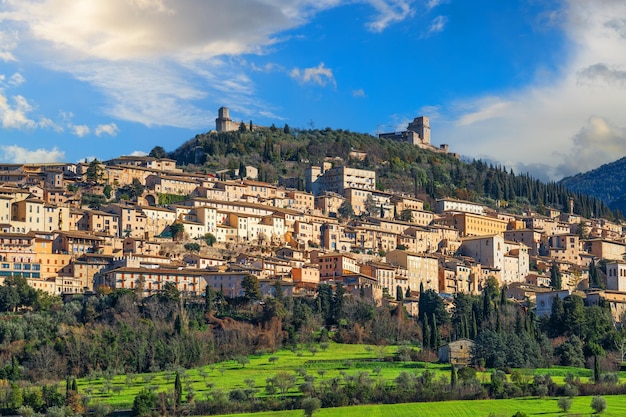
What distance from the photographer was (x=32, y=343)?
66562mm

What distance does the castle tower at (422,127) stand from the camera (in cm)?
15600

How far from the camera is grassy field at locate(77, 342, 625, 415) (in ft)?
203

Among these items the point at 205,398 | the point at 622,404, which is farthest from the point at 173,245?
the point at 622,404

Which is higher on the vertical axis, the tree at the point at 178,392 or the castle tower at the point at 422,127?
the castle tower at the point at 422,127

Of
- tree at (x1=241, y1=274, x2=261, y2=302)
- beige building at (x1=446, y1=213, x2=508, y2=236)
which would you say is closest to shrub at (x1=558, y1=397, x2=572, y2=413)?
tree at (x1=241, y1=274, x2=261, y2=302)

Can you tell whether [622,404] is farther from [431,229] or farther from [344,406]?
[431,229]

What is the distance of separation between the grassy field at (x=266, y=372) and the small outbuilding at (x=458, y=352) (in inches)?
36.1

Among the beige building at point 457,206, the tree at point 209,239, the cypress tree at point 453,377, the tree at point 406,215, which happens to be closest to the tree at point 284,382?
the cypress tree at point 453,377

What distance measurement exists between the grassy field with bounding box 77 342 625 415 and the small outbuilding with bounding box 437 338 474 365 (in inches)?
36.1

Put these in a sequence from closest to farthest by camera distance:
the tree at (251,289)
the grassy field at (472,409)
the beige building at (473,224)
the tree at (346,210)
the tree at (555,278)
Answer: the grassy field at (472,409) → the tree at (251,289) → the tree at (555,278) → the tree at (346,210) → the beige building at (473,224)

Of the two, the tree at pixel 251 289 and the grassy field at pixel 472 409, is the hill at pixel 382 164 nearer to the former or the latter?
the tree at pixel 251 289

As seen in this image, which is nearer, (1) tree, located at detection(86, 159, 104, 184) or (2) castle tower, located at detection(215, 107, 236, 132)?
(1) tree, located at detection(86, 159, 104, 184)

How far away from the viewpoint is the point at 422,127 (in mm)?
156375

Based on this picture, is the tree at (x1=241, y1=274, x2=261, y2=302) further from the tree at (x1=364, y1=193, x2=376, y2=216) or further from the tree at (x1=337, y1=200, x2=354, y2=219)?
the tree at (x1=364, y1=193, x2=376, y2=216)
